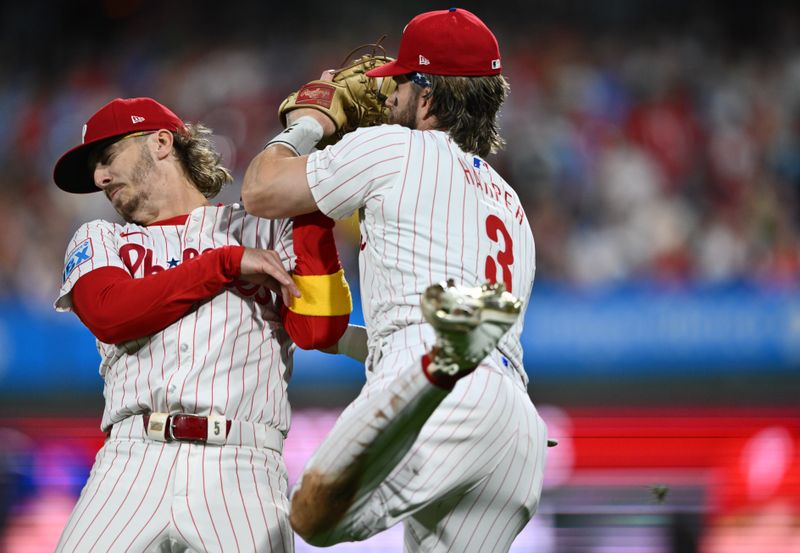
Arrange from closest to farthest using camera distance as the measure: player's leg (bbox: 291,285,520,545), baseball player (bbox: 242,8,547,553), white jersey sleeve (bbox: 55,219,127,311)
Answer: player's leg (bbox: 291,285,520,545) → baseball player (bbox: 242,8,547,553) → white jersey sleeve (bbox: 55,219,127,311)

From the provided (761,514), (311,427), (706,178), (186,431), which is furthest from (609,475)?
(706,178)

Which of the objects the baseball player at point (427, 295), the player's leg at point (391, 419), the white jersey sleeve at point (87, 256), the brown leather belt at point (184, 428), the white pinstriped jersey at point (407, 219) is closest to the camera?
the player's leg at point (391, 419)

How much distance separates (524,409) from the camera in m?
2.19

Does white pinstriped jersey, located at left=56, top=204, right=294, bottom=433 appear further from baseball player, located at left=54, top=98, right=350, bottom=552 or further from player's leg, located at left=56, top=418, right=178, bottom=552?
player's leg, located at left=56, top=418, right=178, bottom=552

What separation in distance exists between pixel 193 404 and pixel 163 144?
0.79 m

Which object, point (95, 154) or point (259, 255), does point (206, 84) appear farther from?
point (259, 255)

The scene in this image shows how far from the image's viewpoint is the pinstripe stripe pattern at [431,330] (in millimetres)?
2035

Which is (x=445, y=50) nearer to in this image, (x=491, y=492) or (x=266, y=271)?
(x=266, y=271)

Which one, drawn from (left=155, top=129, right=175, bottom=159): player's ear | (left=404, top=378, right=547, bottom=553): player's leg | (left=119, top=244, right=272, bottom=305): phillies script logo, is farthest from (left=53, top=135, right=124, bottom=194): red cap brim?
(left=404, top=378, right=547, bottom=553): player's leg

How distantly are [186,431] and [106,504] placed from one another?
245 mm

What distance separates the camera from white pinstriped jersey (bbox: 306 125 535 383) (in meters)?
2.19

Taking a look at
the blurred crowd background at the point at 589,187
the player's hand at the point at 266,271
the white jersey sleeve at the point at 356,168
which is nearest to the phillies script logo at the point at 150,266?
the player's hand at the point at 266,271

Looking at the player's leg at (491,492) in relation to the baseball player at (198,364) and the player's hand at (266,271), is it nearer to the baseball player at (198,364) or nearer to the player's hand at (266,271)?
the baseball player at (198,364)

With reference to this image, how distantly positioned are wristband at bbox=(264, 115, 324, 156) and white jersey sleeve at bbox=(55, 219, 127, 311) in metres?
0.53
